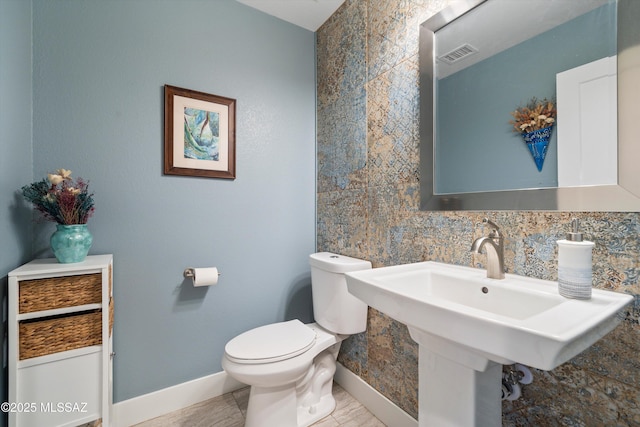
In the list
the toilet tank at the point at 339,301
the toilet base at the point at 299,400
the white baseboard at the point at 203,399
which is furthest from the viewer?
the toilet tank at the point at 339,301

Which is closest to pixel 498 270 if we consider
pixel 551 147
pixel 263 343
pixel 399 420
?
pixel 551 147

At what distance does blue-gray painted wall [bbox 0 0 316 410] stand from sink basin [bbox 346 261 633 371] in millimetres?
1023

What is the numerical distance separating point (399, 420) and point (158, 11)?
2.49 meters

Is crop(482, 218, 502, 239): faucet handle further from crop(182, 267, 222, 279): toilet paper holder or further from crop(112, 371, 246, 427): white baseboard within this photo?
crop(112, 371, 246, 427): white baseboard

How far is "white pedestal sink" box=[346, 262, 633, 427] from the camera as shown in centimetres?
53

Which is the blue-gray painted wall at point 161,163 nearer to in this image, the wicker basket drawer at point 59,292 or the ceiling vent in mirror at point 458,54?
the wicker basket drawer at point 59,292

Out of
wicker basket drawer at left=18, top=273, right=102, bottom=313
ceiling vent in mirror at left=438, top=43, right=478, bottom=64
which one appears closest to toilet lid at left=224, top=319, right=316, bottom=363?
wicker basket drawer at left=18, top=273, right=102, bottom=313

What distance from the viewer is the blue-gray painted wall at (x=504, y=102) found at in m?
0.82

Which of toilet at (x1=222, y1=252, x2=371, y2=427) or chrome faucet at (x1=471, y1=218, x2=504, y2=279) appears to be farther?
toilet at (x1=222, y1=252, x2=371, y2=427)

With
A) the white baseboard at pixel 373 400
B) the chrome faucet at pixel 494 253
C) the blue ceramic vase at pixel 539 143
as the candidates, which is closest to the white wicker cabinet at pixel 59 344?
the white baseboard at pixel 373 400

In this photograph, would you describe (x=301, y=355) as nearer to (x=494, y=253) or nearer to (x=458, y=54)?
(x=494, y=253)

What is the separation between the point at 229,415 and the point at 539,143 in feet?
6.29

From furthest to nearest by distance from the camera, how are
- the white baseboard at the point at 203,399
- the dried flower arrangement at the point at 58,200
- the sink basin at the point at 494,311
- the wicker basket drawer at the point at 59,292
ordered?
the white baseboard at the point at 203,399, the dried flower arrangement at the point at 58,200, the wicker basket drawer at the point at 59,292, the sink basin at the point at 494,311

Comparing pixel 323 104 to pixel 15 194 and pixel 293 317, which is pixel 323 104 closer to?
pixel 293 317
